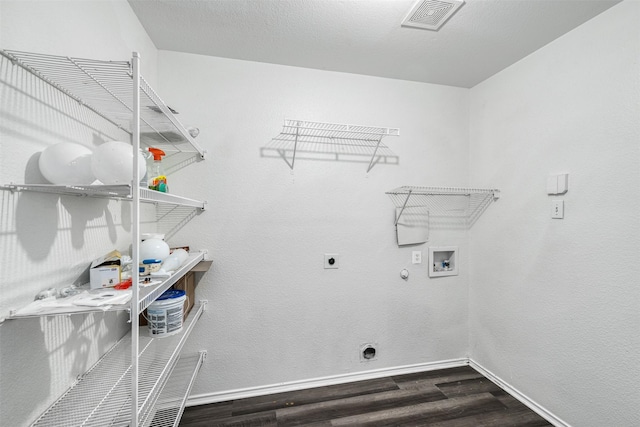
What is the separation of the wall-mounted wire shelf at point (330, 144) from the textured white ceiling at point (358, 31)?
17.5 inches

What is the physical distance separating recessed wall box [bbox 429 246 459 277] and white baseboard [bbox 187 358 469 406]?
706mm

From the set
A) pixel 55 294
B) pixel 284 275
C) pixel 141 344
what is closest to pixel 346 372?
pixel 284 275

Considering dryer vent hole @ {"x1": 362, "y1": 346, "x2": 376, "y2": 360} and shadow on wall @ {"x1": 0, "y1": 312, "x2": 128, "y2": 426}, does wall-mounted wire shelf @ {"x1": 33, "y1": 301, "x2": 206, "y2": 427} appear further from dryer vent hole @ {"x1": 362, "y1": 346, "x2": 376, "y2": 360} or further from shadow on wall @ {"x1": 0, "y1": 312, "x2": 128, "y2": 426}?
dryer vent hole @ {"x1": 362, "y1": 346, "x2": 376, "y2": 360}

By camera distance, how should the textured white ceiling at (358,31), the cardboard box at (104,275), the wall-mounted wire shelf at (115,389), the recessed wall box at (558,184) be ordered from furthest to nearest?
the recessed wall box at (558,184) → the textured white ceiling at (358,31) → the cardboard box at (104,275) → the wall-mounted wire shelf at (115,389)

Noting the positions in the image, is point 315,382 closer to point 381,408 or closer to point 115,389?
point 381,408

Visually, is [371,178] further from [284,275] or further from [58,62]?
[58,62]

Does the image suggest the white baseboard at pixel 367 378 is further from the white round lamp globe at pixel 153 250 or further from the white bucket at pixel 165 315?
the white round lamp globe at pixel 153 250

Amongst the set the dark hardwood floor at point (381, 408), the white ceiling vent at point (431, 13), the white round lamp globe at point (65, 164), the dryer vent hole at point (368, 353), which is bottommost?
the dark hardwood floor at point (381, 408)

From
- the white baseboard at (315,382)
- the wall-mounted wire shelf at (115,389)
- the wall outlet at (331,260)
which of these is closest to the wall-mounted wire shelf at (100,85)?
the wall-mounted wire shelf at (115,389)

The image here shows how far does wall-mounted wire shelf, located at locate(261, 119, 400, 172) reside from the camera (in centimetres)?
193

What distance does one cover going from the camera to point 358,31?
5.21 ft

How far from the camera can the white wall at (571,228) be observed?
1337 mm

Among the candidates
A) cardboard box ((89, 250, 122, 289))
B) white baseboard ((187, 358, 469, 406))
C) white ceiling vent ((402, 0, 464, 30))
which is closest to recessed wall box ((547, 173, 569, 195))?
white ceiling vent ((402, 0, 464, 30))

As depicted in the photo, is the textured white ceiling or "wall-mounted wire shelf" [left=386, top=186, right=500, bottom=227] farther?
"wall-mounted wire shelf" [left=386, top=186, right=500, bottom=227]
